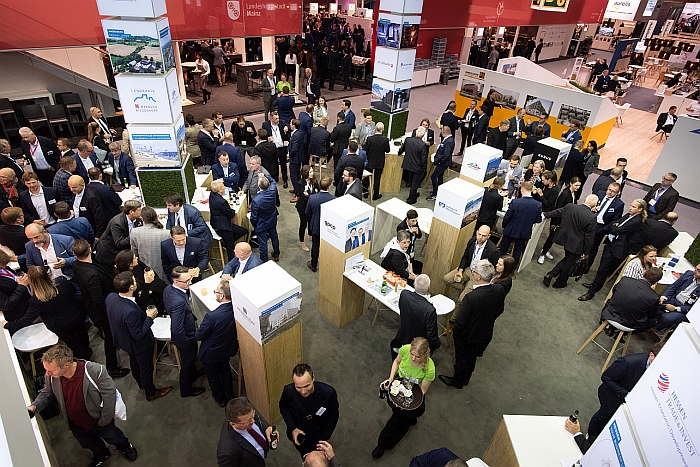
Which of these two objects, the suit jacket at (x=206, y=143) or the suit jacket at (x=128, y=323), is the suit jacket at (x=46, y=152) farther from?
the suit jacket at (x=128, y=323)

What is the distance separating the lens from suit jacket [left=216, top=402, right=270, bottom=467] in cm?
289

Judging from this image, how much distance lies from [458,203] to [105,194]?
490 centimetres

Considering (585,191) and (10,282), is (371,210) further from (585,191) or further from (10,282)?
(585,191)

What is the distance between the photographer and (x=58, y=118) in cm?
985

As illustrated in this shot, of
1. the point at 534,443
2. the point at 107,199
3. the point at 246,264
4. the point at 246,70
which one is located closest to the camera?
the point at 534,443

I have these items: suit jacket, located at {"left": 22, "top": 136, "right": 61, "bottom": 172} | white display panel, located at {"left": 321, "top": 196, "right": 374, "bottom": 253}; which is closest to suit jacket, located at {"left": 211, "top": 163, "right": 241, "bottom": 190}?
white display panel, located at {"left": 321, "top": 196, "right": 374, "bottom": 253}

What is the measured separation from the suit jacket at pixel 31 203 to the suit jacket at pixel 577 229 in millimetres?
7413

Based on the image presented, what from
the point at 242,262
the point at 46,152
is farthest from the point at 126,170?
the point at 242,262

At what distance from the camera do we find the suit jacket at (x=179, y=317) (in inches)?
154

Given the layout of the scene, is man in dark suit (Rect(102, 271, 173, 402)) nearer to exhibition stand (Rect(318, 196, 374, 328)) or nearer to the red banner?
exhibition stand (Rect(318, 196, 374, 328))

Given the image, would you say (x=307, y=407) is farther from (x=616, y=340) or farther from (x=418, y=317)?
(x=616, y=340)

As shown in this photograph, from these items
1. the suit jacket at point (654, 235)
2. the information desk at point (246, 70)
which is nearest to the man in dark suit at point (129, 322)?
the suit jacket at point (654, 235)

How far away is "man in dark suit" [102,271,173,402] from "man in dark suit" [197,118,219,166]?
4253 millimetres

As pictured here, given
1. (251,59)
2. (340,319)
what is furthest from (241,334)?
(251,59)
